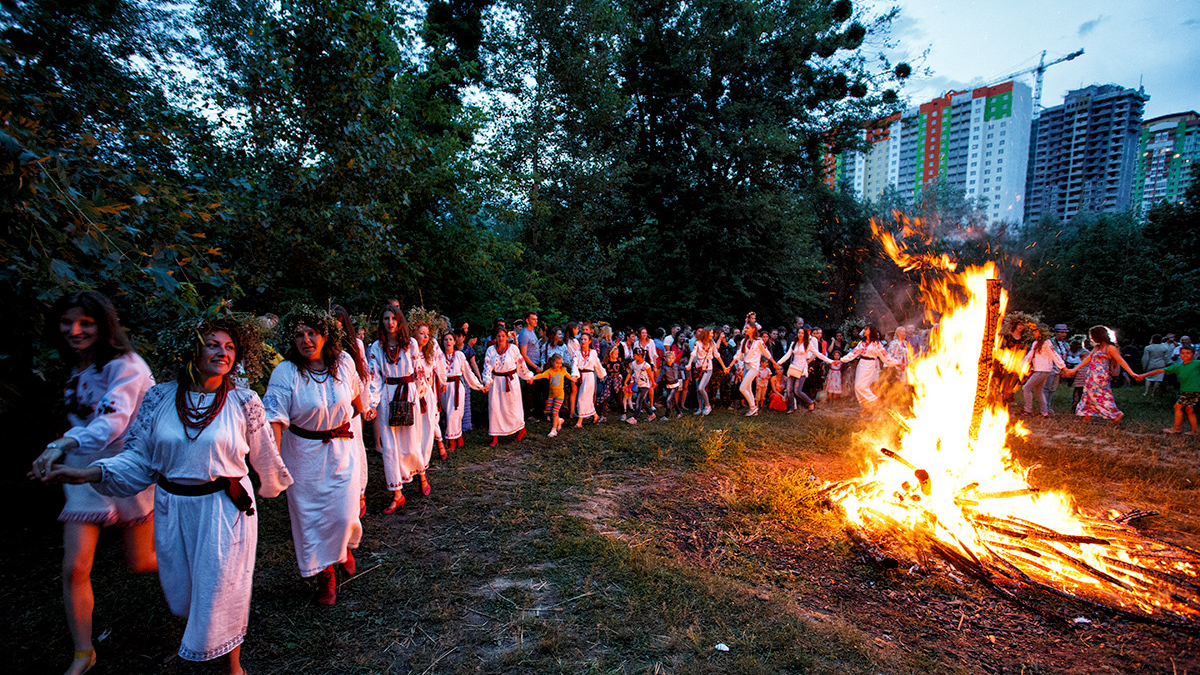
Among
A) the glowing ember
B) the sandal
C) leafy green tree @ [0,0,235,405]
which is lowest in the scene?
the sandal

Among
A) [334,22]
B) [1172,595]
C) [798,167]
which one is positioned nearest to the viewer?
[1172,595]

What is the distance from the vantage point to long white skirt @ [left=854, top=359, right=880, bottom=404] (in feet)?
38.7

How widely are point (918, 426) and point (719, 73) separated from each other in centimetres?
1635

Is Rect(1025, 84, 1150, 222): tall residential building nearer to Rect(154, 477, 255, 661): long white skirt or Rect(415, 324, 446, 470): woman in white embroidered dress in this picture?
Rect(415, 324, 446, 470): woman in white embroidered dress

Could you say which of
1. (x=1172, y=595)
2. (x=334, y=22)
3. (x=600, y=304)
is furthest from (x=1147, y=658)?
(x=600, y=304)

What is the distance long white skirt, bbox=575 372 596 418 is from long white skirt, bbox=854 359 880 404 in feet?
20.1

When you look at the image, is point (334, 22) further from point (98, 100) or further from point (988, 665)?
point (988, 665)

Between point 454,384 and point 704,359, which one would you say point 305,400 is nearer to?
point 454,384

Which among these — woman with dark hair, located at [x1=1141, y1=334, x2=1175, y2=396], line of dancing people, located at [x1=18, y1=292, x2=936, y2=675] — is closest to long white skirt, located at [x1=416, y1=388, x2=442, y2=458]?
line of dancing people, located at [x1=18, y1=292, x2=936, y2=675]

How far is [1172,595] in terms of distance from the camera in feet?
13.3

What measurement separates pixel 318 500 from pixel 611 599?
2326mm

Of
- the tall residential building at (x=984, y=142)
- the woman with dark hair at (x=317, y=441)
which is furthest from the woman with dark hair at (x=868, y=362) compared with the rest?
the tall residential building at (x=984, y=142)

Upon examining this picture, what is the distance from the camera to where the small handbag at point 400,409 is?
19.5 ft

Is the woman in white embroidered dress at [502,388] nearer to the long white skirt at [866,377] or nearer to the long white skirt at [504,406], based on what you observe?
the long white skirt at [504,406]
